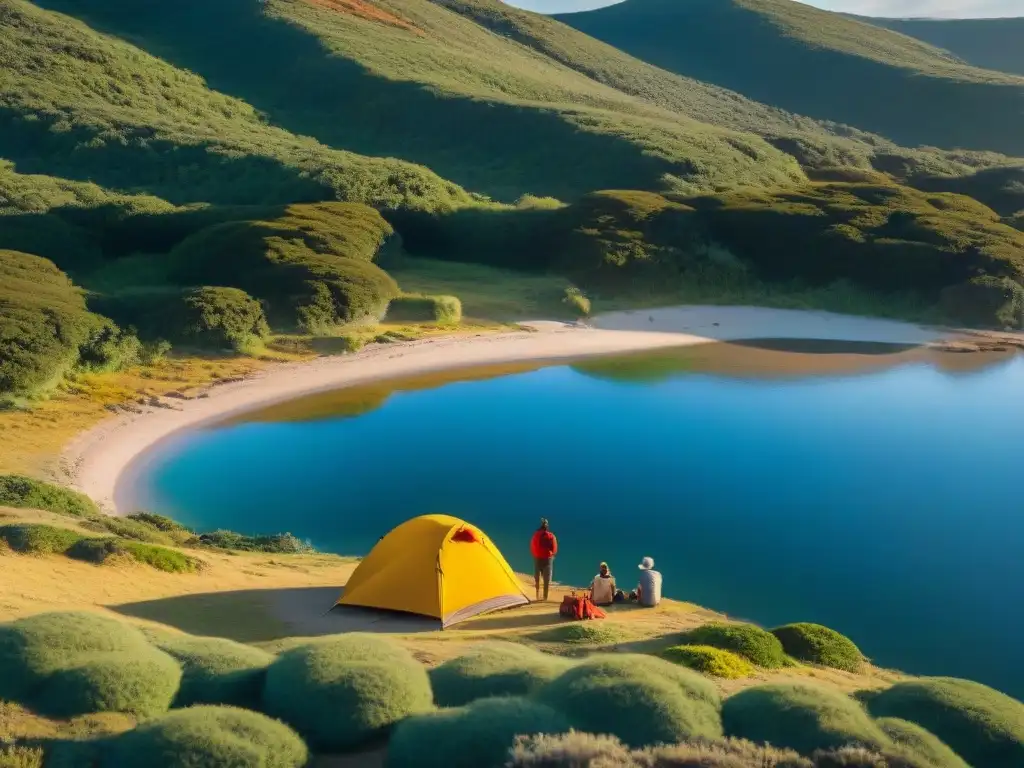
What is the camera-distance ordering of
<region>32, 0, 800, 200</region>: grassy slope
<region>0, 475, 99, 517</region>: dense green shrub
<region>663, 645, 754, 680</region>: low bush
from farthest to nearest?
<region>32, 0, 800, 200</region>: grassy slope < <region>0, 475, 99, 517</region>: dense green shrub < <region>663, 645, 754, 680</region>: low bush

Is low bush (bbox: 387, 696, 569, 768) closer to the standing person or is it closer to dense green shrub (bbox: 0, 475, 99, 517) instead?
the standing person

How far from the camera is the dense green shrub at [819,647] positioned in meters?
14.2

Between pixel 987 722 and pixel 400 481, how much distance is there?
16.6 metres

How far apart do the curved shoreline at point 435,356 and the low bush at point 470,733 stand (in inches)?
599

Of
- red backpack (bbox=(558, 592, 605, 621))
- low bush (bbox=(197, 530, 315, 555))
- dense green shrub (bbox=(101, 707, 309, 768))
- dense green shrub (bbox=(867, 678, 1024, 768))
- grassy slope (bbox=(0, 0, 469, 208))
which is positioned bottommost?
low bush (bbox=(197, 530, 315, 555))

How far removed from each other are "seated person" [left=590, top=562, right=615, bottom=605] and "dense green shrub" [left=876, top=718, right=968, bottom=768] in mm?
8262

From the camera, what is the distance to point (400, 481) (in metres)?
24.1

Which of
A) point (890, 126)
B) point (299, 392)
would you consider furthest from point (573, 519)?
point (890, 126)

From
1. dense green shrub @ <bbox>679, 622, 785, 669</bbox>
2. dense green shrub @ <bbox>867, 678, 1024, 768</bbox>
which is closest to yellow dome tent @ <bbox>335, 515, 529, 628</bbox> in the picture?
dense green shrub @ <bbox>679, 622, 785, 669</bbox>

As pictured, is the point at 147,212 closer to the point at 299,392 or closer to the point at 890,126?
the point at 299,392

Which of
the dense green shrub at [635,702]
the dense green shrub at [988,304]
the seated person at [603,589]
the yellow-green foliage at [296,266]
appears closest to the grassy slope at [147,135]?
the yellow-green foliage at [296,266]

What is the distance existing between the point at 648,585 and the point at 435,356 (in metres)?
20.8

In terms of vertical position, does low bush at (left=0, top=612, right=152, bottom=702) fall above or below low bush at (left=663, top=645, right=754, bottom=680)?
above

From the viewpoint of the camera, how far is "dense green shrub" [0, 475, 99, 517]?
1925 cm
